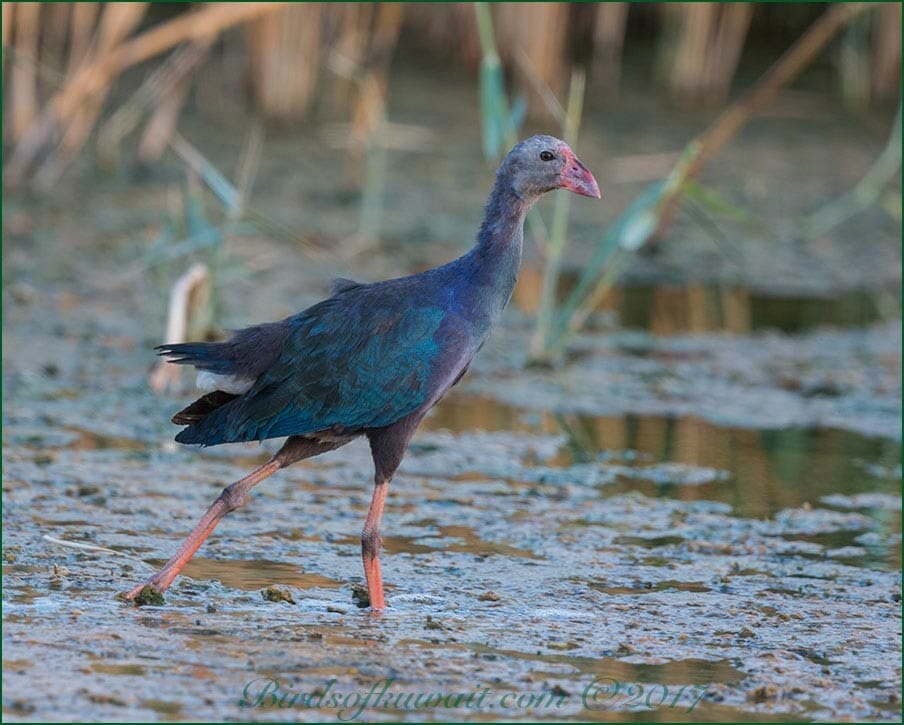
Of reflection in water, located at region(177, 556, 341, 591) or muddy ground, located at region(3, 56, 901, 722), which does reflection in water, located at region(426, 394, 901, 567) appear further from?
reflection in water, located at region(177, 556, 341, 591)

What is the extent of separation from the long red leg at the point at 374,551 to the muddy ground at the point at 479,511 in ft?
0.30

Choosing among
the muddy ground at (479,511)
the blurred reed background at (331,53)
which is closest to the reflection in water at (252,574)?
the muddy ground at (479,511)

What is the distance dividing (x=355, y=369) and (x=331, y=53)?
761cm

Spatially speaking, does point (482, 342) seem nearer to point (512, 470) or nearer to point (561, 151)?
point (561, 151)

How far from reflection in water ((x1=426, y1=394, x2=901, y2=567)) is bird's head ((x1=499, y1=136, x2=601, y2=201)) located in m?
1.64

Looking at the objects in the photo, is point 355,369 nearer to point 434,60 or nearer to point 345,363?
point 345,363

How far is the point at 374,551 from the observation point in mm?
4465

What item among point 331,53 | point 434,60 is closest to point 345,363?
point 331,53

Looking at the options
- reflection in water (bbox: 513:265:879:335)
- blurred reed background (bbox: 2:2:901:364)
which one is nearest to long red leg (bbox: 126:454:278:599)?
blurred reed background (bbox: 2:2:901:364)

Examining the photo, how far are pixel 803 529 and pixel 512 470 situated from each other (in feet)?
3.78

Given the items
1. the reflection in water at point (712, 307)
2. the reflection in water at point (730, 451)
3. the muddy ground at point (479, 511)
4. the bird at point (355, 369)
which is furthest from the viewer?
the reflection in water at point (712, 307)

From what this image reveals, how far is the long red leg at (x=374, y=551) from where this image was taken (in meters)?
4.43

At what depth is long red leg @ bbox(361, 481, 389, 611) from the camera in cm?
443

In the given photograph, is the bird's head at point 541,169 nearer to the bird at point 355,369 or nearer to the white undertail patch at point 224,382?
the bird at point 355,369
